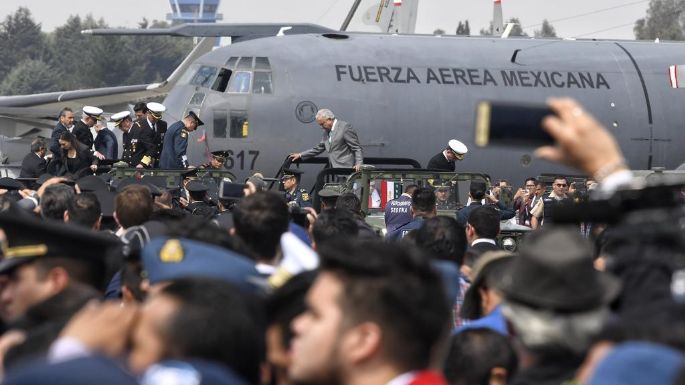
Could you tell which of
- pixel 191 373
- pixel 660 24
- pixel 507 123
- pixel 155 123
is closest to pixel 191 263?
pixel 191 373

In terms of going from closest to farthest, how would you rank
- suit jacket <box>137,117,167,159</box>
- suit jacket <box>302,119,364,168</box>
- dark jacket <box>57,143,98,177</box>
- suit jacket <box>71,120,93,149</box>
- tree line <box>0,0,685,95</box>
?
dark jacket <box>57,143,98,177</box> < suit jacket <box>302,119,364,168</box> < suit jacket <box>137,117,167,159</box> < suit jacket <box>71,120,93,149</box> < tree line <box>0,0,685,95</box>

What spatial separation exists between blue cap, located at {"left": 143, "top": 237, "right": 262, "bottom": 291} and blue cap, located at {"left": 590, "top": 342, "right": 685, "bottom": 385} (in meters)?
1.84

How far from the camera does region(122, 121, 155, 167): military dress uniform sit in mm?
20484

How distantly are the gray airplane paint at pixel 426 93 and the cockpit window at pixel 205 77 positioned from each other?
114mm

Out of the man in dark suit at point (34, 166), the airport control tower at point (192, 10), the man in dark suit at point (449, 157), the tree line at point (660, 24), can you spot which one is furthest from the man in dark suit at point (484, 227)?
the airport control tower at point (192, 10)

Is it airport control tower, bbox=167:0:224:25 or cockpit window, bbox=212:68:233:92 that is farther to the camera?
airport control tower, bbox=167:0:224:25

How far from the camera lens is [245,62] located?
77.1ft

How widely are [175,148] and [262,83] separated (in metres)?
3.10

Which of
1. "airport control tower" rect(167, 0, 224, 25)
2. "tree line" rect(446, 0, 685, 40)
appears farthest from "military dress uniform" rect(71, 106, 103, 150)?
"airport control tower" rect(167, 0, 224, 25)

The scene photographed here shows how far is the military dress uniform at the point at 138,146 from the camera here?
2048cm

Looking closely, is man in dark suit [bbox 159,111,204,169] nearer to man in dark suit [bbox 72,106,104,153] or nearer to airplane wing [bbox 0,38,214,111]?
man in dark suit [bbox 72,106,104,153]

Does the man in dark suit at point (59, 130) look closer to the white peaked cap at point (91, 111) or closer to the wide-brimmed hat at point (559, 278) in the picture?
the white peaked cap at point (91, 111)

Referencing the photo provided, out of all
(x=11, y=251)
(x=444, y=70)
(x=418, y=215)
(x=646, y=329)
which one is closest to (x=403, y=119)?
(x=444, y=70)

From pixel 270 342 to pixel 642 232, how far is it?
1.33 m
